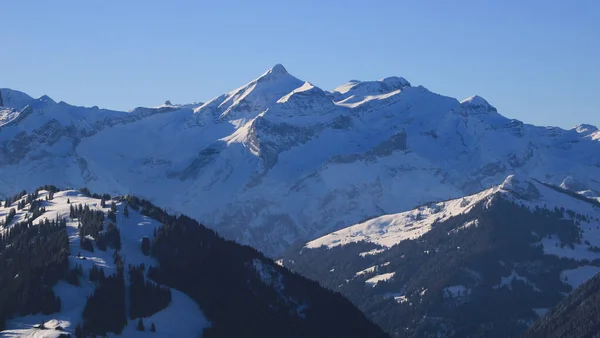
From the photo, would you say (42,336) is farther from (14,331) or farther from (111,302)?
(111,302)

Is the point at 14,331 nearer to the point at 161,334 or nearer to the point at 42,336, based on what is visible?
the point at 42,336

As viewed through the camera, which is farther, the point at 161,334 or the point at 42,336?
the point at 161,334

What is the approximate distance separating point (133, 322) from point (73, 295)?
11.5m

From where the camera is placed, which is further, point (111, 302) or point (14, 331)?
point (111, 302)

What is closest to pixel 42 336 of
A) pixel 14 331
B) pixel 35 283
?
pixel 14 331

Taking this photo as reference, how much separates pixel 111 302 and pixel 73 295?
6536 millimetres

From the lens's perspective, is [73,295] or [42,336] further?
[73,295]

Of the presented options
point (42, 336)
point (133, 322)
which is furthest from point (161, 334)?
point (42, 336)

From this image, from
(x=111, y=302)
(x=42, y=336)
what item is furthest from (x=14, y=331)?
(x=111, y=302)

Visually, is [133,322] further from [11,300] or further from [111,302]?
[11,300]

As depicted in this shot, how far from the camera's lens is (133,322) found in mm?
196750

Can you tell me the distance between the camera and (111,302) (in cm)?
19912

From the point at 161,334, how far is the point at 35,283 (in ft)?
77.0

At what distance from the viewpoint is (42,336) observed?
18238cm
